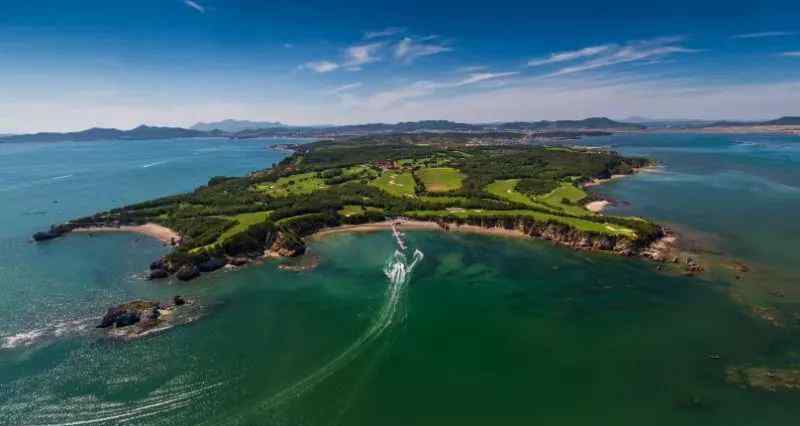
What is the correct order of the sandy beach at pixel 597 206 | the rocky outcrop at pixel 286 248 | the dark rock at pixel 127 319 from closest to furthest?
the dark rock at pixel 127 319, the rocky outcrop at pixel 286 248, the sandy beach at pixel 597 206

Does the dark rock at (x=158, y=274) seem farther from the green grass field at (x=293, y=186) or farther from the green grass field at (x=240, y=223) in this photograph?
the green grass field at (x=293, y=186)

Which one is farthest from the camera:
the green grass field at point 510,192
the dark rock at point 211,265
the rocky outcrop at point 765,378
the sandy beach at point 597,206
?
the sandy beach at point 597,206

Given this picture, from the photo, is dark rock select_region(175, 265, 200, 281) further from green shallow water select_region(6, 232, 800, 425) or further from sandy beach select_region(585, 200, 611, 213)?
sandy beach select_region(585, 200, 611, 213)

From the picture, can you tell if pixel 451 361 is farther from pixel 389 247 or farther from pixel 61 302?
pixel 61 302

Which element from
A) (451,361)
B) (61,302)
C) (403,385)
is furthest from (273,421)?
(61,302)

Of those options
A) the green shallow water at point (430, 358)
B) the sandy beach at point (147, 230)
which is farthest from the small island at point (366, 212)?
the green shallow water at point (430, 358)

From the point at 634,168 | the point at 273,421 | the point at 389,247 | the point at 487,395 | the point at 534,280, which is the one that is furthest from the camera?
the point at 634,168
